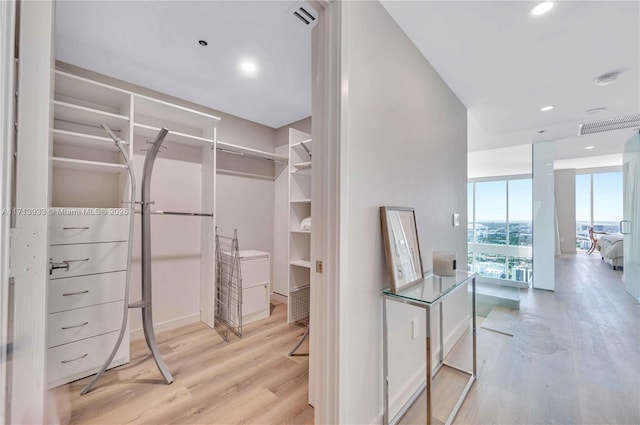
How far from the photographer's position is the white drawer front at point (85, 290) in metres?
1.79

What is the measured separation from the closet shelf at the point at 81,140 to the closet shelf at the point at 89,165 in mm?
151

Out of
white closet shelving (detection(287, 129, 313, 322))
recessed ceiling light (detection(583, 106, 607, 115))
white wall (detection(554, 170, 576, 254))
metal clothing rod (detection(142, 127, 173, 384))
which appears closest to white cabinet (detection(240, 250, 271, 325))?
white closet shelving (detection(287, 129, 313, 322))

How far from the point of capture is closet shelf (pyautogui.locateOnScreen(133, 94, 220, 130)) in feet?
7.78

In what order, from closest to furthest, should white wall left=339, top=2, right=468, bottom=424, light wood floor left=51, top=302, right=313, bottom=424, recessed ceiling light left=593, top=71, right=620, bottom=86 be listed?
white wall left=339, top=2, right=468, bottom=424
light wood floor left=51, top=302, right=313, bottom=424
recessed ceiling light left=593, top=71, right=620, bottom=86

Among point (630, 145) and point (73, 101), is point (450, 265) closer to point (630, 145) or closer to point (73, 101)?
point (73, 101)

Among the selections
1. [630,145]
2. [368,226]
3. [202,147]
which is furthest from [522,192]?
[202,147]

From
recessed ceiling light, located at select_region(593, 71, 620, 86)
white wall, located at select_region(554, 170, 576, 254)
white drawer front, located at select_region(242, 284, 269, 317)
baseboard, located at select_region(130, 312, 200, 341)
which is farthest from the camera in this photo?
white wall, located at select_region(554, 170, 576, 254)

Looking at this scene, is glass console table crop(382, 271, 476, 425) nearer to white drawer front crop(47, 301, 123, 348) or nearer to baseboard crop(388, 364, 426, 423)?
baseboard crop(388, 364, 426, 423)

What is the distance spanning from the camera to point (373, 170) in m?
1.50

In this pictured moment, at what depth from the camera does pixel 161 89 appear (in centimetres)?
270

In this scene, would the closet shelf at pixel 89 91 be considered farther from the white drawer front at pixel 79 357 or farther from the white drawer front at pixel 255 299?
the white drawer front at pixel 255 299

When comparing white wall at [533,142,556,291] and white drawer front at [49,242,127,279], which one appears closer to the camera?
white drawer front at [49,242,127,279]

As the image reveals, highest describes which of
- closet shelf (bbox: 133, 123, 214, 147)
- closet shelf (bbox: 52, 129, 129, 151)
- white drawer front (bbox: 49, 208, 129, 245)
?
closet shelf (bbox: 133, 123, 214, 147)

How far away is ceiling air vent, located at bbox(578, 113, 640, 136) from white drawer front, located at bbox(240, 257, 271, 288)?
14.9 feet
